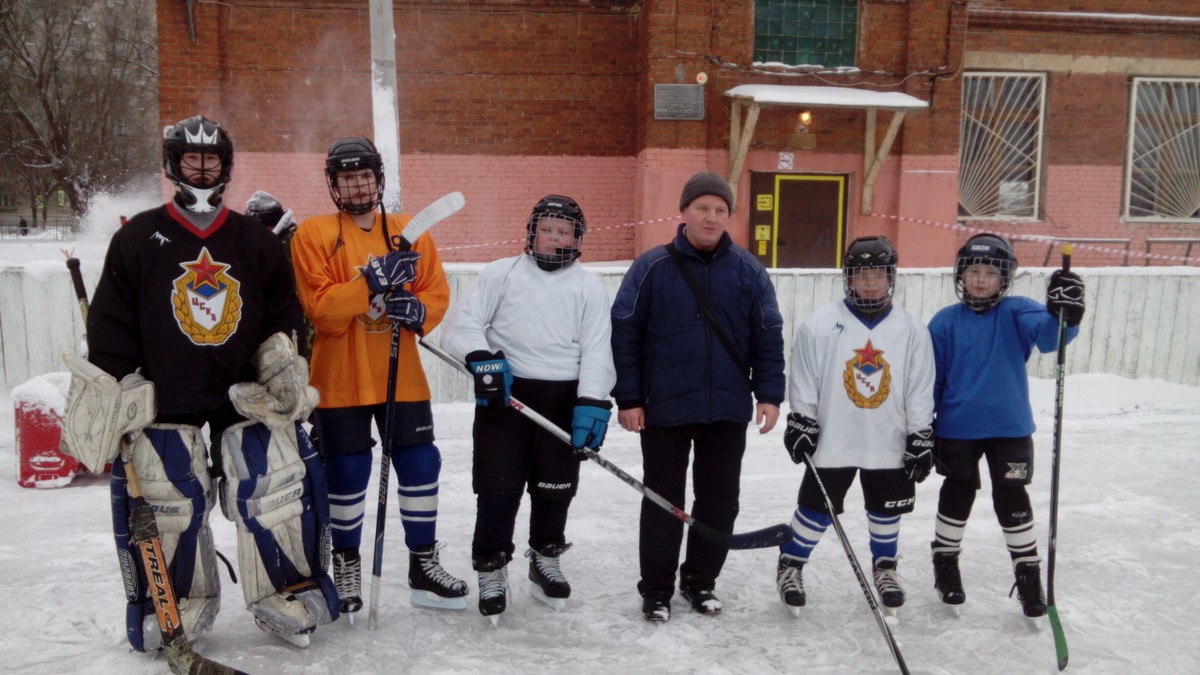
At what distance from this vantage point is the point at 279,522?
2.70 m

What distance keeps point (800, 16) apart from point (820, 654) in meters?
10.4

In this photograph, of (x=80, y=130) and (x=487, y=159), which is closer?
(x=487, y=159)

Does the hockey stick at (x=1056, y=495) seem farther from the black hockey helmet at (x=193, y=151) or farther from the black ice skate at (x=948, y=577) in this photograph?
the black hockey helmet at (x=193, y=151)

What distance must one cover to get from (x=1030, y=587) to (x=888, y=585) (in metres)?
0.52

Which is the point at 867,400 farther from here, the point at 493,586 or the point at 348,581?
the point at 348,581

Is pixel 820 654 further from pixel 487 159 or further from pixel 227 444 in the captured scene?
pixel 487 159

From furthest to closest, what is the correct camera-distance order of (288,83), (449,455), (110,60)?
(110,60), (288,83), (449,455)

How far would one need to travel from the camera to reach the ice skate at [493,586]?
9.90ft

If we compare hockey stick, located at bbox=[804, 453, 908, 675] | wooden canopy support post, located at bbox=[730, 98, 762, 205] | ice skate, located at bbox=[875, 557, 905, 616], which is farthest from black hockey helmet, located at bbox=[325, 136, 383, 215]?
wooden canopy support post, located at bbox=[730, 98, 762, 205]

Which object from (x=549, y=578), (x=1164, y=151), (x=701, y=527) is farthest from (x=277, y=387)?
(x=1164, y=151)

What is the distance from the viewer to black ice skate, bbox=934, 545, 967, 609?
3.20 m

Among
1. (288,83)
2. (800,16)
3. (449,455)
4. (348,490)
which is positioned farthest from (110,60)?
(348,490)

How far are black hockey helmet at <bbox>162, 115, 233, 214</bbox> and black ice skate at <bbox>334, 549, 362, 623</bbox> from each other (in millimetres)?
1383

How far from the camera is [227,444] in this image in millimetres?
2678
